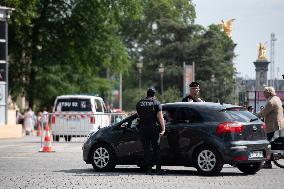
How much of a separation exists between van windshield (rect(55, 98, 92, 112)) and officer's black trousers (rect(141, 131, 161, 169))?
75.0 feet

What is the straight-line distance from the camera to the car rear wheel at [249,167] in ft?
75.2

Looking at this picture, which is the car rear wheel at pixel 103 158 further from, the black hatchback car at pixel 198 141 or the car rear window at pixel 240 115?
the car rear window at pixel 240 115

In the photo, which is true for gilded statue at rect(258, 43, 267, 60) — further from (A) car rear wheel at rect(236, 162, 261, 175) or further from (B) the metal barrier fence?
(A) car rear wheel at rect(236, 162, 261, 175)

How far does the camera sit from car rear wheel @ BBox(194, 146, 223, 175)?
22.0 meters

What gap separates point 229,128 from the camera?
22.0 m

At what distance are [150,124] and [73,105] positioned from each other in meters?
23.7

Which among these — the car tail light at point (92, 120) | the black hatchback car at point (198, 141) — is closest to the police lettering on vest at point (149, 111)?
the black hatchback car at point (198, 141)

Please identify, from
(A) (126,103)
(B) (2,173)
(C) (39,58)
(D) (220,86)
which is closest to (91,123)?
→ (B) (2,173)

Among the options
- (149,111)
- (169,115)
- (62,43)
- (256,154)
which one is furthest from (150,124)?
(62,43)

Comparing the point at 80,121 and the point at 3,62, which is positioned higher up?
the point at 3,62

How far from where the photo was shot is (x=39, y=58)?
230ft

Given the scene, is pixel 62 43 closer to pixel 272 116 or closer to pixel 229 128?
pixel 272 116

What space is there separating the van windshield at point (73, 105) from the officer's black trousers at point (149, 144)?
22865mm

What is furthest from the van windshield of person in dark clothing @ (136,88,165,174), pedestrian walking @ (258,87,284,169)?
person in dark clothing @ (136,88,165,174)
